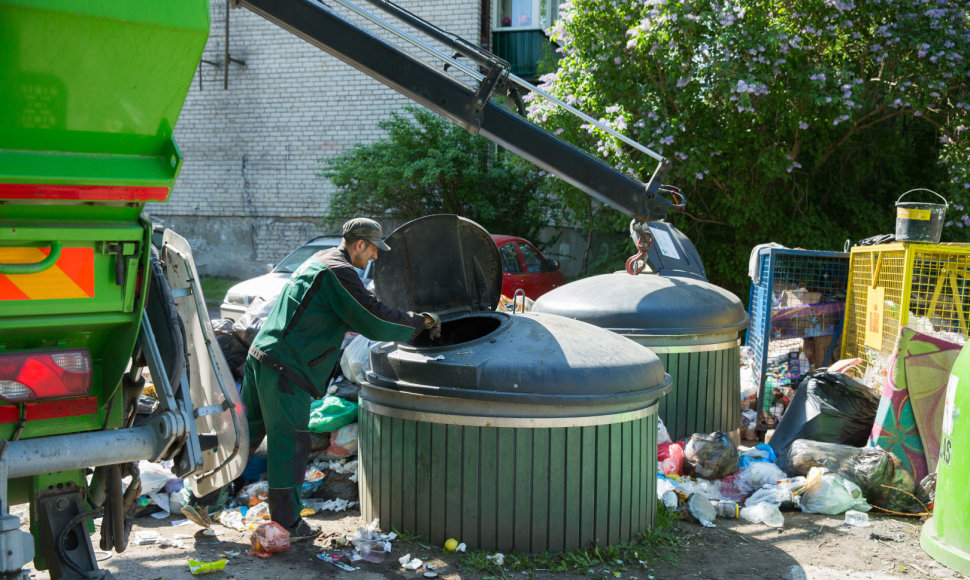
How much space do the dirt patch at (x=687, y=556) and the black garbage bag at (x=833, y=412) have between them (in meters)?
0.87

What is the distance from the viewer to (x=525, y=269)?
11.1 m

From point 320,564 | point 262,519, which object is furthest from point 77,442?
point 262,519

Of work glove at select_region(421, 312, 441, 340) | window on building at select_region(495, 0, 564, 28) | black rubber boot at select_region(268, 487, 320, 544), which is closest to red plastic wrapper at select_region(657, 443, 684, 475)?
work glove at select_region(421, 312, 441, 340)

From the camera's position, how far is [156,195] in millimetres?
2723

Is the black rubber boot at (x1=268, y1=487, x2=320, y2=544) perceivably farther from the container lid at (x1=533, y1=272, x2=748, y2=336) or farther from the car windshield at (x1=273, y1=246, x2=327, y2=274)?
the car windshield at (x1=273, y1=246, x2=327, y2=274)

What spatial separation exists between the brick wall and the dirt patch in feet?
36.7

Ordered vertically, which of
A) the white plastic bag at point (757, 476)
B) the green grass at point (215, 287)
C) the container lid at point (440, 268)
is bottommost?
the green grass at point (215, 287)

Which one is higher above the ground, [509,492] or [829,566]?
[509,492]

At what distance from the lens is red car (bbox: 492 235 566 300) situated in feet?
35.6

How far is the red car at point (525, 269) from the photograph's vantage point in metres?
10.9

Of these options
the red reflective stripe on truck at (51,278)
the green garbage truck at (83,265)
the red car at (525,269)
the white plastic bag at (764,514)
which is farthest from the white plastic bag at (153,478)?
the red car at (525,269)

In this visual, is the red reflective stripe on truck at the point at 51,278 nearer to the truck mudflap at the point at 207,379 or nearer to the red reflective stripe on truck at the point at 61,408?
the red reflective stripe on truck at the point at 61,408

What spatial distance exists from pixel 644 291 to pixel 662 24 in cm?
531

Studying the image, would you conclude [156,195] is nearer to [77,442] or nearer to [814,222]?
[77,442]
